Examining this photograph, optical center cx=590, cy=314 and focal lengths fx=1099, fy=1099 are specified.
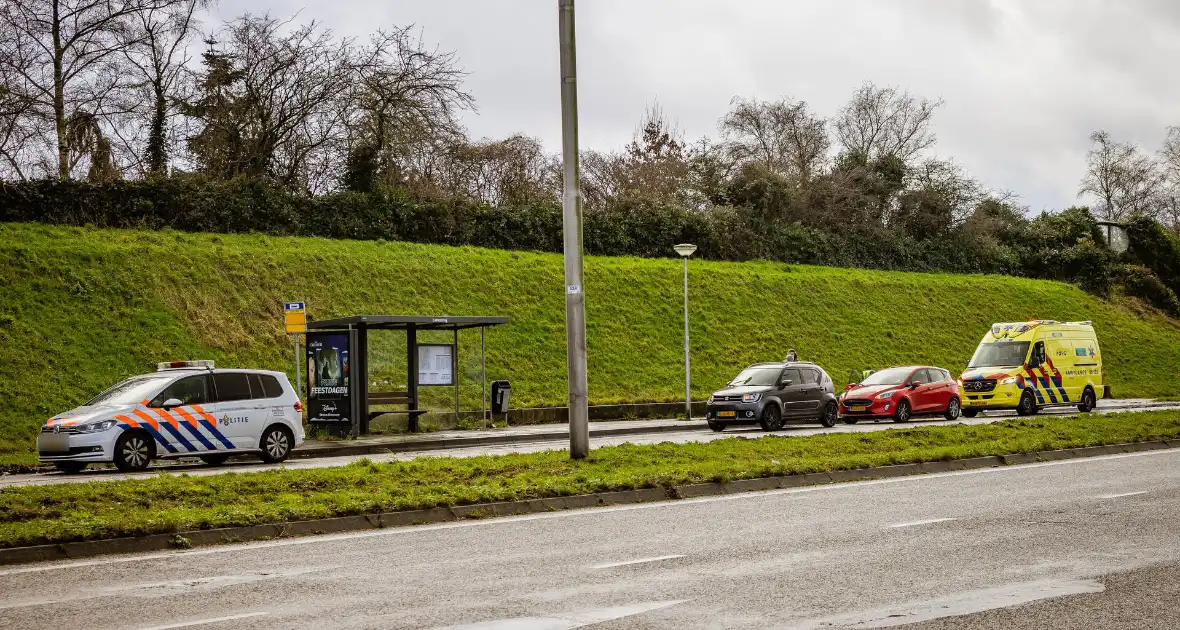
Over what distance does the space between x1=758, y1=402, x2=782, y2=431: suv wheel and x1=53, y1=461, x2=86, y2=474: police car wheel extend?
559 inches

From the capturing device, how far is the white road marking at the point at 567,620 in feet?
20.0

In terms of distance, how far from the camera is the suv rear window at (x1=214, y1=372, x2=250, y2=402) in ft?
59.7

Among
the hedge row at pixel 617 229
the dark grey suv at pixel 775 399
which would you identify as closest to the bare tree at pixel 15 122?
the hedge row at pixel 617 229

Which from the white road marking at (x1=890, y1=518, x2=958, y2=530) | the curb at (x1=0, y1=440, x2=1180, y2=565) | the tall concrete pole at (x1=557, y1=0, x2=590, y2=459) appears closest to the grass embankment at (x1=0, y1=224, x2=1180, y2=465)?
the tall concrete pole at (x1=557, y1=0, x2=590, y2=459)

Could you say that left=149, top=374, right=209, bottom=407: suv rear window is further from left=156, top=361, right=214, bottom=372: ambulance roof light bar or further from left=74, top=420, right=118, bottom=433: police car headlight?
left=74, top=420, right=118, bottom=433: police car headlight

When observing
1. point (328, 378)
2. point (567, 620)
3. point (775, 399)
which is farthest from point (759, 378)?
point (567, 620)

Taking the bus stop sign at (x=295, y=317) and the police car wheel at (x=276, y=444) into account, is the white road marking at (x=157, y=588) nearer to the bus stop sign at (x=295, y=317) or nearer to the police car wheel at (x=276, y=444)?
the police car wheel at (x=276, y=444)

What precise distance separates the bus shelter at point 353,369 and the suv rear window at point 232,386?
3933mm

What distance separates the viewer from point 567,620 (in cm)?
629

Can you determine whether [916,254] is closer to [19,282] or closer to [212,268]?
[212,268]

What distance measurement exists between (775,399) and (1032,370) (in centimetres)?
896

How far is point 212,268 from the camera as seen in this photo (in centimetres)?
2989

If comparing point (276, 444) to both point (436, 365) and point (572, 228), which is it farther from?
point (572, 228)

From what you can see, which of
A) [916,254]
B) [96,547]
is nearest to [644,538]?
[96,547]
